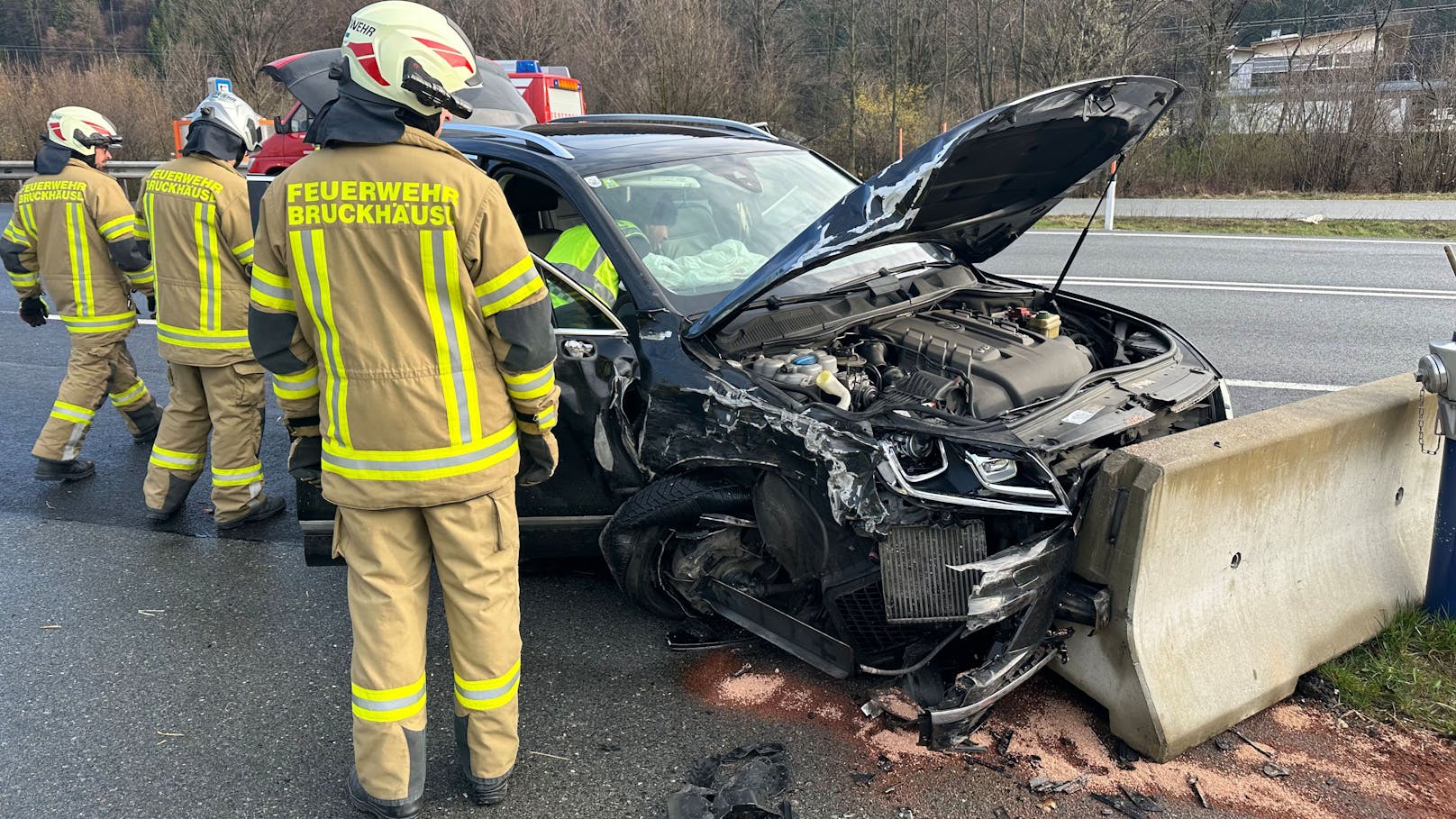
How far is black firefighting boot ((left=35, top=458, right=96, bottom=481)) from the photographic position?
5.26 m

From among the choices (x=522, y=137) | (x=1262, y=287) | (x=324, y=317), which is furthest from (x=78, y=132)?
(x=1262, y=287)

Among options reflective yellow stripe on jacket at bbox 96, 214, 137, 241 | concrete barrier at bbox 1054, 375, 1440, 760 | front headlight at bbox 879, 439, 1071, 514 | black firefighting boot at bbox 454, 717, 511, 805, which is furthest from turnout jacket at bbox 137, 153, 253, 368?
concrete barrier at bbox 1054, 375, 1440, 760

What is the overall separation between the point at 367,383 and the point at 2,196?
21393 mm

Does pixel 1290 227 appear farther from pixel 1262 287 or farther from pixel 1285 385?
pixel 1285 385

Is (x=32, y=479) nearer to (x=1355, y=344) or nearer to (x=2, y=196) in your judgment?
(x=1355, y=344)

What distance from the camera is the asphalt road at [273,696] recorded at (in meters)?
2.73

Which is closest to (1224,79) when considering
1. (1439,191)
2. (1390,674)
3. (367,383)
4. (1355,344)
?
(1439,191)

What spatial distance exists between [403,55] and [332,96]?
4744 millimetres

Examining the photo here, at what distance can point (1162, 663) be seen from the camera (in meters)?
2.75

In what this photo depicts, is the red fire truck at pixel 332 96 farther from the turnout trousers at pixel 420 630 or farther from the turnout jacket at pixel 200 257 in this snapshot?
the turnout trousers at pixel 420 630

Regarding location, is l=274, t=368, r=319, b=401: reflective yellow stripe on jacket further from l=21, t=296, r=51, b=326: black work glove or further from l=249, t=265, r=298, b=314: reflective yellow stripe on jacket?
l=21, t=296, r=51, b=326: black work glove

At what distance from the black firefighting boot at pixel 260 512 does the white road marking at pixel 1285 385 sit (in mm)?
5466

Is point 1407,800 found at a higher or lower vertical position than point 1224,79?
lower

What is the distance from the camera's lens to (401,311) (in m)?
2.48
